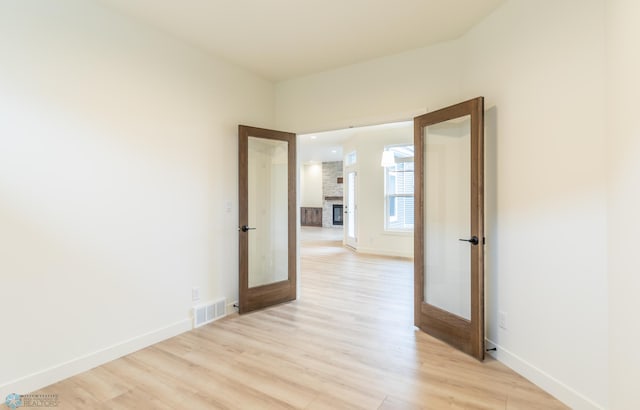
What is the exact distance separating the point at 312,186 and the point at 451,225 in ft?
37.0

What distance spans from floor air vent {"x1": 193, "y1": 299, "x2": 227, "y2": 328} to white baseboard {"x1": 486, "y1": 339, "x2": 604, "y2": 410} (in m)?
2.63

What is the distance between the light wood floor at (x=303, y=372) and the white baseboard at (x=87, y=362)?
67 mm

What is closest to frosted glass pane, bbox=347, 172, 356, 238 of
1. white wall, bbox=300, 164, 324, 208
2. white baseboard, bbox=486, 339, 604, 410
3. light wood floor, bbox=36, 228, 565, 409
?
white wall, bbox=300, 164, 324, 208

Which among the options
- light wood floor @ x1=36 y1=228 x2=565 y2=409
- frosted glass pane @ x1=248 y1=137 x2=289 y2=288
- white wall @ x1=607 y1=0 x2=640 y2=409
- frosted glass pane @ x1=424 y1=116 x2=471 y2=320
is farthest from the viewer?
frosted glass pane @ x1=248 y1=137 x2=289 y2=288

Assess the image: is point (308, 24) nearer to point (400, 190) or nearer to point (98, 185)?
point (98, 185)

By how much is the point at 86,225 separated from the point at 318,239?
317 inches

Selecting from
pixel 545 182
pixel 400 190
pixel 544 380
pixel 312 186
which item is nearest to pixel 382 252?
pixel 400 190

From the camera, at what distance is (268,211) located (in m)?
4.02

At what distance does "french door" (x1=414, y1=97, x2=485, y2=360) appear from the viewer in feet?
8.22

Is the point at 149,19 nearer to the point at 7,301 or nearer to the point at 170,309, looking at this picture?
the point at 7,301

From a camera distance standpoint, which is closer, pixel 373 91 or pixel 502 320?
pixel 502 320

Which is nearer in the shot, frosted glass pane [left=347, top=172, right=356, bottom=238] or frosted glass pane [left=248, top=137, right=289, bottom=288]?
frosted glass pane [left=248, top=137, right=289, bottom=288]

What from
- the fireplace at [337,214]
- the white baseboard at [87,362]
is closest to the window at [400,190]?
the white baseboard at [87,362]

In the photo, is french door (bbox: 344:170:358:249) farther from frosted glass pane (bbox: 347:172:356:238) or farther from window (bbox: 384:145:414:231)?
window (bbox: 384:145:414:231)
